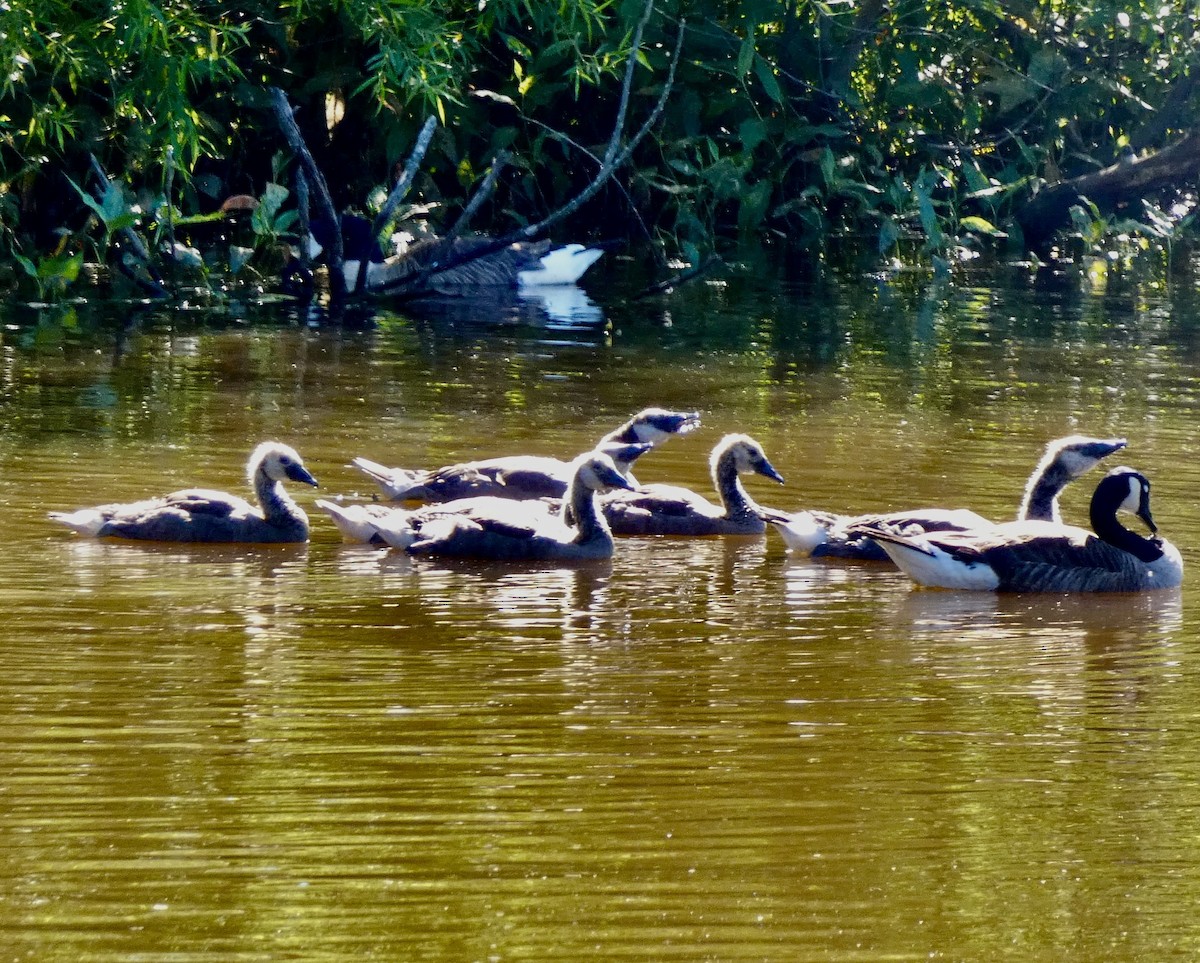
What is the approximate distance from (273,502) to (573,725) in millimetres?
3345

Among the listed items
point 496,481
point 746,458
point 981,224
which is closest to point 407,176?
point 981,224

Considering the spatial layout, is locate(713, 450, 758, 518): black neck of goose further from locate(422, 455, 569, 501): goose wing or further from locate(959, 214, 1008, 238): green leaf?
locate(959, 214, 1008, 238): green leaf

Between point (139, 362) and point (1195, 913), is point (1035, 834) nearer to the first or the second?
point (1195, 913)

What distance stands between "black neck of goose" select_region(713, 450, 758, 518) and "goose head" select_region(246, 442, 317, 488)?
2.08 metres

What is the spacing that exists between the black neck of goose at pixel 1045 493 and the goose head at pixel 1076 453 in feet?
0.09

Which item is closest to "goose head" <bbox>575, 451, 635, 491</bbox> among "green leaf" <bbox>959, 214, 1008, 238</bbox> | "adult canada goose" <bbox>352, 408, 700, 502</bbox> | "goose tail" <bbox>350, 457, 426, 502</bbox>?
"adult canada goose" <bbox>352, 408, 700, 502</bbox>

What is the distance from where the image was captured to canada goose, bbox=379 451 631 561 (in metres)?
9.09

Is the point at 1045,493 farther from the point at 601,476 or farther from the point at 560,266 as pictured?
the point at 560,266

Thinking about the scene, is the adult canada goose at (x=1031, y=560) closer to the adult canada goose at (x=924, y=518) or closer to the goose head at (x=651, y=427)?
the adult canada goose at (x=924, y=518)

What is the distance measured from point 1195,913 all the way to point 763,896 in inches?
42.2

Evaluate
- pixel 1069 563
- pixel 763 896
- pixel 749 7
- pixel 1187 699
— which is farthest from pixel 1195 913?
pixel 749 7

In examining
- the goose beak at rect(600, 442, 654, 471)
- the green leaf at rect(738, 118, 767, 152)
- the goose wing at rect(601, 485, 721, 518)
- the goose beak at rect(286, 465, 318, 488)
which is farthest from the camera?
A: the green leaf at rect(738, 118, 767, 152)

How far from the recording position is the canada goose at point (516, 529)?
9094mm

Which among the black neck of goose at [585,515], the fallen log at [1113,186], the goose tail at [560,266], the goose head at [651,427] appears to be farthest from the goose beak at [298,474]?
the fallen log at [1113,186]
